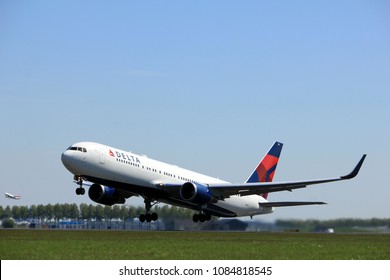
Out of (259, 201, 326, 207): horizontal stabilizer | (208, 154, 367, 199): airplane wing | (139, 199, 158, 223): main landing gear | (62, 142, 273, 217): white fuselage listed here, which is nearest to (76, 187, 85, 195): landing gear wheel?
(62, 142, 273, 217): white fuselage

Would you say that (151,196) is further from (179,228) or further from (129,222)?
(129,222)

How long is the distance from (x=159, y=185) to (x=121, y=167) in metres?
4.42

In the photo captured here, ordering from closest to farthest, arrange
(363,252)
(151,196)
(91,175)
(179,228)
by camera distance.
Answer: (363,252) < (91,175) < (151,196) < (179,228)

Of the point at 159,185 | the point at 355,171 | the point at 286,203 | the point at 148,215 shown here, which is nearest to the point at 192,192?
the point at 159,185

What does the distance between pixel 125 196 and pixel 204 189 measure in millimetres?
6822

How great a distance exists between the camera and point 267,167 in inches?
2874

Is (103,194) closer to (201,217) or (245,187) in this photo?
(201,217)

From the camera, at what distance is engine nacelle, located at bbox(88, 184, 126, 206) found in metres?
57.7

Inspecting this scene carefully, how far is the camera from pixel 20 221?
301ft

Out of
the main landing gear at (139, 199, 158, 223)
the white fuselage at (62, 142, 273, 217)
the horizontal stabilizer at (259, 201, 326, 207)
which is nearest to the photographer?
the white fuselage at (62, 142, 273, 217)

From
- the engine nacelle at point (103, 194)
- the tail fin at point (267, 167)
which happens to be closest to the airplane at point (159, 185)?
the engine nacelle at point (103, 194)

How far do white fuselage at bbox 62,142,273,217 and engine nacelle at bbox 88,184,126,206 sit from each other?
2.63 meters

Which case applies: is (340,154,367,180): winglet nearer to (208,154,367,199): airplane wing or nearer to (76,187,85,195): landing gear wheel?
(208,154,367,199): airplane wing
